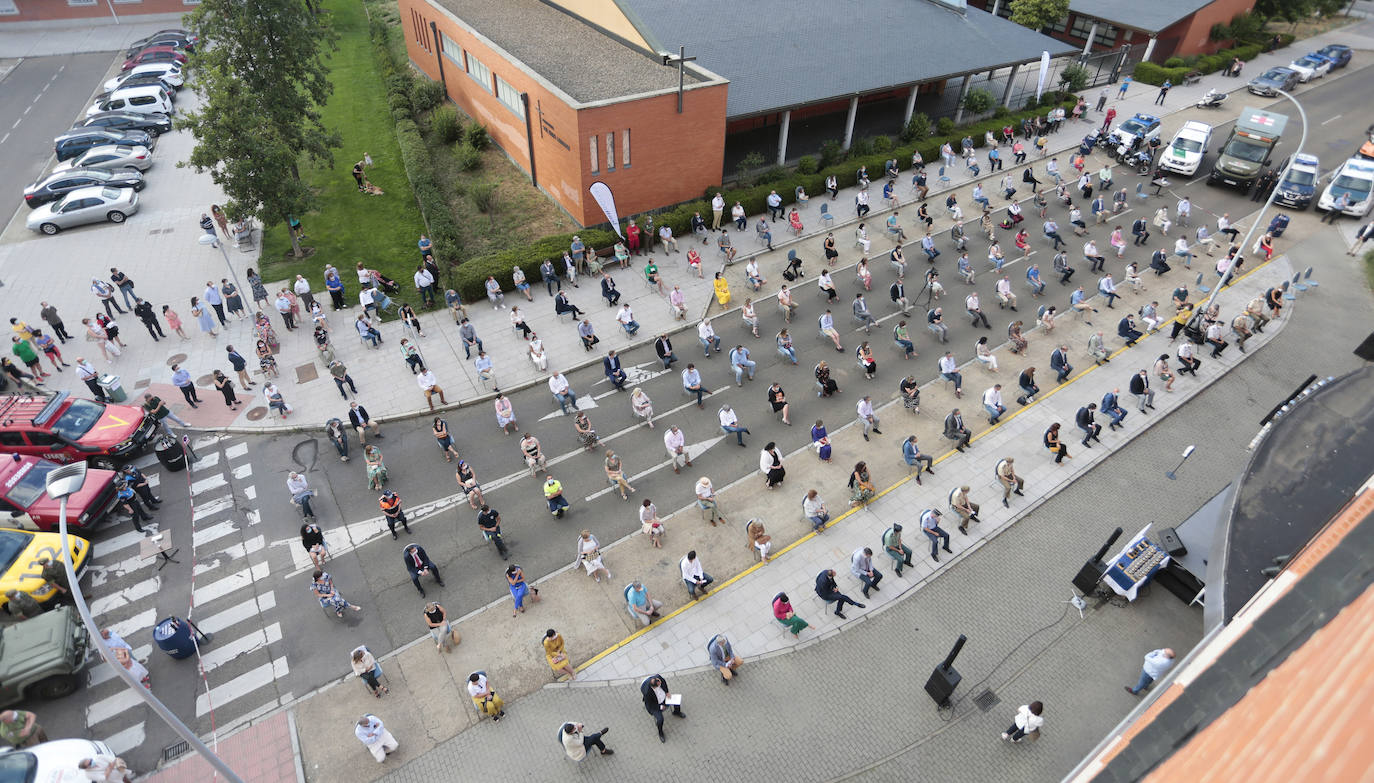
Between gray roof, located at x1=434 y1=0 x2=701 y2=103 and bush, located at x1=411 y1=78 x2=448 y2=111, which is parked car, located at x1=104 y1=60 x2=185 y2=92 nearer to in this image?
bush, located at x1=411 y1=78 x2=448 y2=111

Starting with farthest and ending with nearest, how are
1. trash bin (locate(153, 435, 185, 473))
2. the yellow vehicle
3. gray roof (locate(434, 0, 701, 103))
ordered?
gray roof (locate(434, 0, 701, 103))
trash bin (locate(153, 435, 185, 473))
the yellow vehicle

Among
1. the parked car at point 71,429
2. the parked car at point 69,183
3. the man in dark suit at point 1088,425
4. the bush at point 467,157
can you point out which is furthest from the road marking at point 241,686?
the parked car at point 69,183

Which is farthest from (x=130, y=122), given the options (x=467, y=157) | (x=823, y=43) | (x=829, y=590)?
(x=829, y=590)

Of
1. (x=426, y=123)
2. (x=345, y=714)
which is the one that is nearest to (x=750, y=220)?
(x=426, y=123)

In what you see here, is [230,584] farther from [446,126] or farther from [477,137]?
[446,126]

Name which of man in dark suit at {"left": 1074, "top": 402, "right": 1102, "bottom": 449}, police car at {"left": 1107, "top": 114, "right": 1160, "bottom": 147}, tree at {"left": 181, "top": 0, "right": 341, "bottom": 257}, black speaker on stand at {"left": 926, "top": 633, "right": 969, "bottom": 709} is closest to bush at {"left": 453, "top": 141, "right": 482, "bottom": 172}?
tree at {"left": 181, "top": 0, "right": 341, "bottom": 257}

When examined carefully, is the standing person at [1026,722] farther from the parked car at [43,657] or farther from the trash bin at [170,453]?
the trash bin at [170,453]
